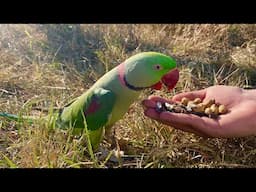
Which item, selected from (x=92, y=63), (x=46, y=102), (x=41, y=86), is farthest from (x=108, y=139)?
(x=92, y=63)

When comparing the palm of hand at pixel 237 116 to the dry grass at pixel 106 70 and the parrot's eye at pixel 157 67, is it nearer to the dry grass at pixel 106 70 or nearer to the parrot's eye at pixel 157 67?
the dry grass at pixel 106 70

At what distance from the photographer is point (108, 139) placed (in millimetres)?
1572

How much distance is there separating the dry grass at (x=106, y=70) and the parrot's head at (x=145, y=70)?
0.23 meters

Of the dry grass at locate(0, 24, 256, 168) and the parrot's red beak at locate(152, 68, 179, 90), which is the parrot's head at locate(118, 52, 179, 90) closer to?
the parrot's red beak at locate(152, 68, 179, 90)

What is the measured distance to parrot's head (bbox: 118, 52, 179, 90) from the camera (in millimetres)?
1404

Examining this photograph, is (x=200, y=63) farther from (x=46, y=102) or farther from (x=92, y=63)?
(x=46, y=102)

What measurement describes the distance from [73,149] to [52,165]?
0.34ft

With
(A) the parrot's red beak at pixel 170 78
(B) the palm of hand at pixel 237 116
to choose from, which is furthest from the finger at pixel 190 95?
(A) the parrot's red beak at pixel 170 78

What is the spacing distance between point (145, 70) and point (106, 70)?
0.74 m

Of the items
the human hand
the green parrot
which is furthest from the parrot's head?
the human hand

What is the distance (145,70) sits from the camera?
140 centimetres

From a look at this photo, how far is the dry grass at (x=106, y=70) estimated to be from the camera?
1441mm

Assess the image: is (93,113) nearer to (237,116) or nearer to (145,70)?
(145,70)

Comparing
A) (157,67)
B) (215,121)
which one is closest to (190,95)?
(215,121)
